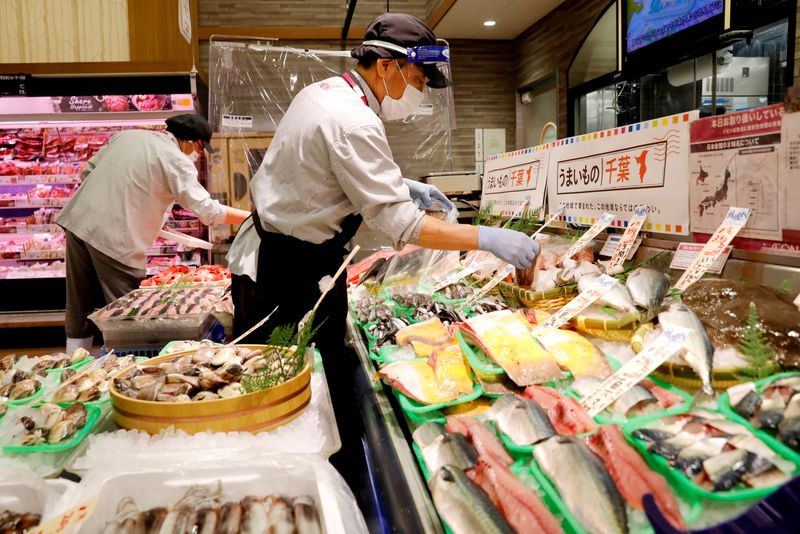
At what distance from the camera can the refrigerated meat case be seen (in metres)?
6.12

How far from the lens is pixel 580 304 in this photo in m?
1.85

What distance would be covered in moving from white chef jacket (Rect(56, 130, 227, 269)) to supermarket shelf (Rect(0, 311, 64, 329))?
2.62m

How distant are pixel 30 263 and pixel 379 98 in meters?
5.75

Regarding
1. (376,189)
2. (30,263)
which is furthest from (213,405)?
(30,263)

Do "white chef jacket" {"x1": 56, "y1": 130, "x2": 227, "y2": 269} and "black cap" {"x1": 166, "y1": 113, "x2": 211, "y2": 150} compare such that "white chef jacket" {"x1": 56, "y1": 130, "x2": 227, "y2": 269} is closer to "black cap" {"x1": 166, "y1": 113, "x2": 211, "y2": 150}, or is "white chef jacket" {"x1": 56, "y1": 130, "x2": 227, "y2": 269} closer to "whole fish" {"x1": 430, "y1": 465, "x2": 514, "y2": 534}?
"black cap" {"x1": 166, "y1": 113, "x2": 211, "y2": 150}

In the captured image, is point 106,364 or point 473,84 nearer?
point 106,364

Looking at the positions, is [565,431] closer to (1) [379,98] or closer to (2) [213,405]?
(2) [213,405]

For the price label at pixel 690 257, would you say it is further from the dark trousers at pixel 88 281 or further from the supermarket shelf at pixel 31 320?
the supermarket shelf at pixel 31 320

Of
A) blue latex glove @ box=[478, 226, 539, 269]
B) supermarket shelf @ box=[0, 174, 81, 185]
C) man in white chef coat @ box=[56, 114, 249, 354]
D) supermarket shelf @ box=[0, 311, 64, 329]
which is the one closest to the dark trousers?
man in white chef coat @ box=[56, 114, 249, 354]

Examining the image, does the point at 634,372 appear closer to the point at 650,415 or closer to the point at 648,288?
the point at 650,415

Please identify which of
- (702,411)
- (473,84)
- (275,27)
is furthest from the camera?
(473,84)

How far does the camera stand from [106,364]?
2162 millimetres

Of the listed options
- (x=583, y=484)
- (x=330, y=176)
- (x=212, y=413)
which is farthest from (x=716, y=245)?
(x=212, y=413)

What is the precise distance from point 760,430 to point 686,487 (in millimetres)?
248
